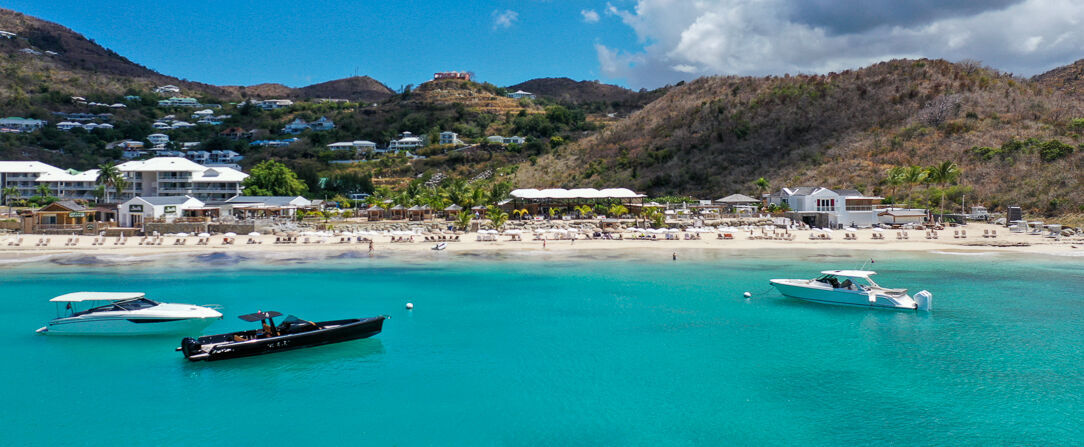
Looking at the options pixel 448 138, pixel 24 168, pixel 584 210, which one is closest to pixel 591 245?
pixel 584 210

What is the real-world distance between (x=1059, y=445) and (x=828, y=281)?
44.7ft

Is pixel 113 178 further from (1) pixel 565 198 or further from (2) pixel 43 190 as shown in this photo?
(1) pixel 565 198

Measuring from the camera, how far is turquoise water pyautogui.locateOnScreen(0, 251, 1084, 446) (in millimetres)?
13391

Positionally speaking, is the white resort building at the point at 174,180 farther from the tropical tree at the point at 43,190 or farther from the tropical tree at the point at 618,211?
the tropical tree at the point at 618,211

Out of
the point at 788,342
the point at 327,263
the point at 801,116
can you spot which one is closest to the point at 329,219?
the point at 327,263

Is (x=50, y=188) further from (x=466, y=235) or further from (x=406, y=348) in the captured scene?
(x=406, y=348)

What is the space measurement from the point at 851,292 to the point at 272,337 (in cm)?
2125

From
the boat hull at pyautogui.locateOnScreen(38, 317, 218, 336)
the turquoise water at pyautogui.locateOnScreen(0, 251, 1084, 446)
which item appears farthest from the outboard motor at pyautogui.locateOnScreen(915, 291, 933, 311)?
the boat hull at pyautogui.locateOnScreen(38, 317, 218, 336)

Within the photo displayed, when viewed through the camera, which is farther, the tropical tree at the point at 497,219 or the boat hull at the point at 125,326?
the tropical tree at the point at 497,219

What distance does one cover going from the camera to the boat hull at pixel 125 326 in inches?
812

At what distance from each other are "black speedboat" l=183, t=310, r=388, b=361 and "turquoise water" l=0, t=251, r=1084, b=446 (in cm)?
40

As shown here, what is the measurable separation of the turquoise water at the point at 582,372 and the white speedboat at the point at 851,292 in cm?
54

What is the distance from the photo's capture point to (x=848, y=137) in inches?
3398

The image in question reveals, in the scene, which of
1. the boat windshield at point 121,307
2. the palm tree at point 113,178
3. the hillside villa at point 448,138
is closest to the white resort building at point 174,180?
the palm tree at point 113,178
